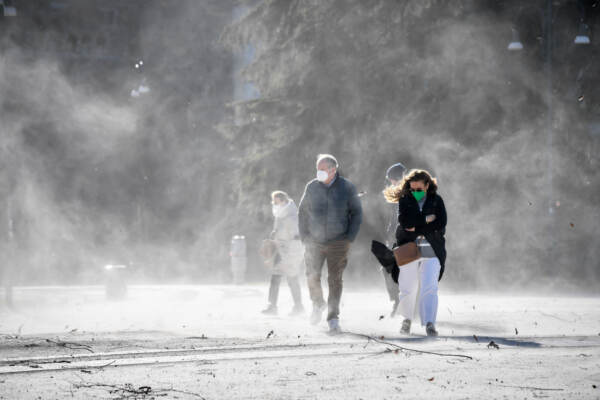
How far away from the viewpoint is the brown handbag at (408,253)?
29.7 ft

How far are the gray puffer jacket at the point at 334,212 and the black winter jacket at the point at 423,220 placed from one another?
0.79 m

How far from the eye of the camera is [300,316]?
11711mm

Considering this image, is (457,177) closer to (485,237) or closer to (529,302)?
(485,237)

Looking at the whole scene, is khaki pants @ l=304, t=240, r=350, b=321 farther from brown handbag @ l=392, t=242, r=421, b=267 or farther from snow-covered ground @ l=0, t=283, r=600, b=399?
brown handbag @ l=392, t=242, r=421, b=267

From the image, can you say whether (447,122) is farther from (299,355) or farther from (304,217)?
(299,355)

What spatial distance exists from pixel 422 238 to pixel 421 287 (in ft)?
1.65

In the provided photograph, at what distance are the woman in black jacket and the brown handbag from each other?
10cm

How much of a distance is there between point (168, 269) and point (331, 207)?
76.0 feet

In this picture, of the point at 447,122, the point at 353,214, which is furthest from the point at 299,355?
the point at 447,122

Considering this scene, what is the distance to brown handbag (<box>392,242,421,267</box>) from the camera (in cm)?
905

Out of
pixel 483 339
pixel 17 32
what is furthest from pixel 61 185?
pixel 483 339

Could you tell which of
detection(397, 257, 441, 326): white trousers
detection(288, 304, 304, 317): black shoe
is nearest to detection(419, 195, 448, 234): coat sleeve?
detection(397, 257, 441, 326): white trousers

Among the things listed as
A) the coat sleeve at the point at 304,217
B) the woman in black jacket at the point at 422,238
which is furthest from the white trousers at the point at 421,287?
the coat sleeve at the point at 304,217

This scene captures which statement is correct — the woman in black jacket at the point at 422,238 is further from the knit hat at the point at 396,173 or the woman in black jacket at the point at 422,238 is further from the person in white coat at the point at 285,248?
the person in white coat at the point at 285,248
